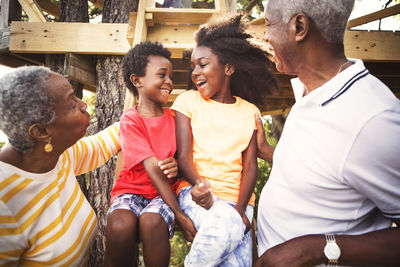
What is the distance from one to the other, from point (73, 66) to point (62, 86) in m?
1.87

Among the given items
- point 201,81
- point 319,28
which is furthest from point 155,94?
point 319,28

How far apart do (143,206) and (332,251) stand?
122 centimetres

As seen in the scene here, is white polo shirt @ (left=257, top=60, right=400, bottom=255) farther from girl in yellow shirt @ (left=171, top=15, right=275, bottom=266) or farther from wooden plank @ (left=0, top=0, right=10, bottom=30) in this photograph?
wooden plank @ (left=0, top=0, right=10, bottom=30)

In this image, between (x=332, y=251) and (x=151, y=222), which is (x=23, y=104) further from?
(x=332, y=251)

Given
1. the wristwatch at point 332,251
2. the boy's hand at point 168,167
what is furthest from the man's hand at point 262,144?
the wristwatch at point 332,251

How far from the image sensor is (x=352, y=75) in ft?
4.22

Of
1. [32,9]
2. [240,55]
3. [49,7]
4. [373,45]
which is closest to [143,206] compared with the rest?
[240,55]

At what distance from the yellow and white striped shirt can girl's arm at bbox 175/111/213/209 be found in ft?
2.26

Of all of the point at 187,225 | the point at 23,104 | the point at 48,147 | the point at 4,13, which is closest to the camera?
the point at 23,104

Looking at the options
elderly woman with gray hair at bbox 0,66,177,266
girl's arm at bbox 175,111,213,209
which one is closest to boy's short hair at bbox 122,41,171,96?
girl's arm at bbox 175,111,213,209

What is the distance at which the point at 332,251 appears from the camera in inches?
47.6

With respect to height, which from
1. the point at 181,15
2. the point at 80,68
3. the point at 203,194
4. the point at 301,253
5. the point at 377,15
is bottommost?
Answer: the point at 301,253

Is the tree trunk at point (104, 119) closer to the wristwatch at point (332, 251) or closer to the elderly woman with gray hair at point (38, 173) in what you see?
the elderly woman with gray hair at point (38, 173)

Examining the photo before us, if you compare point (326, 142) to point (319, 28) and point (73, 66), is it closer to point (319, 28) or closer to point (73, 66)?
point (319, 28)
